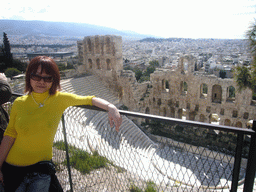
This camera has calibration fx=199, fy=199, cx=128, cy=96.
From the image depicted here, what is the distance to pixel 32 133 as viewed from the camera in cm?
197

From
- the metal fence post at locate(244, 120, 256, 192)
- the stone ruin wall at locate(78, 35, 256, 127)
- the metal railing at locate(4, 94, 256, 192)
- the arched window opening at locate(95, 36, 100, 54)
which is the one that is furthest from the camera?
the arched window opening at locate(95, 36, 100, 54)

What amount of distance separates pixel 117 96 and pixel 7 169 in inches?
583

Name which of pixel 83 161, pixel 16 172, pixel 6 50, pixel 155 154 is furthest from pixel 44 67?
pixel 6 50

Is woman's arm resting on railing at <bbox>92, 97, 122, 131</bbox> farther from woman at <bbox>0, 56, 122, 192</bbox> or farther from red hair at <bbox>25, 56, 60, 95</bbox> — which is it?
red hair at <bbox>25, 56, 60, 95</bbox>

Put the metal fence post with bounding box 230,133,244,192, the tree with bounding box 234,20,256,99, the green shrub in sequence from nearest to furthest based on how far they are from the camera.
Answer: the metal fence post with bounding box 230,133,244,192
the green shrub
the tree with bounding box 234,20,256,99

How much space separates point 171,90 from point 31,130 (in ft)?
49.1

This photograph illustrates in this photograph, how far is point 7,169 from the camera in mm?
2008

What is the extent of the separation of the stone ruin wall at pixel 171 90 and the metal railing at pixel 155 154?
73.4 inches

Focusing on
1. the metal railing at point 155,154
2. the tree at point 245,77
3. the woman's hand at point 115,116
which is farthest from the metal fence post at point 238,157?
the tree at point 245,77

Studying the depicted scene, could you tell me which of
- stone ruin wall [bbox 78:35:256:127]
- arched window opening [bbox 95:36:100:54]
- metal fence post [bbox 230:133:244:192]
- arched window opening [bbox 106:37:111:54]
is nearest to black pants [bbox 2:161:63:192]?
metal fence post [bbox 230:133:244:192]

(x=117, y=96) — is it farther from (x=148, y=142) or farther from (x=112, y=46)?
(x=148, y=142)

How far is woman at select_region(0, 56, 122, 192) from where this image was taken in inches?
77.7

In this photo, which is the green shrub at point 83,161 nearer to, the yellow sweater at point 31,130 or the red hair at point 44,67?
the yellow sweater at point 31,130

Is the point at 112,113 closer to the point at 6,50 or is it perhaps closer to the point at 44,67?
the point at 44,67
